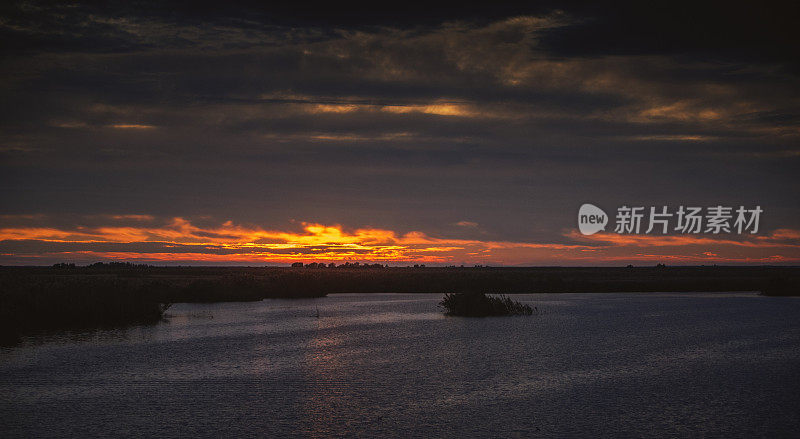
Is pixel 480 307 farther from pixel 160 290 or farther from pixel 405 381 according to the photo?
pixel 160 290

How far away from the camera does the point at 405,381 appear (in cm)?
1980

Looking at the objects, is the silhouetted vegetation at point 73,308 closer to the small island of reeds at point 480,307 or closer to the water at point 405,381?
the water at point 405,381

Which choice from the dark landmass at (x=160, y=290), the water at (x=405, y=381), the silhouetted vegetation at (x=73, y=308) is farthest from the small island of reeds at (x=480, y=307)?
the silhouetted vegetation at (x=73, y=308)

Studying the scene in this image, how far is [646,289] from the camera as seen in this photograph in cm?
8275

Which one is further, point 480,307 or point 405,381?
point 480,307

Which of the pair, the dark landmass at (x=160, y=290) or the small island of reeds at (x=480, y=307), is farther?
the small island of reeds at (x=480, y=307)

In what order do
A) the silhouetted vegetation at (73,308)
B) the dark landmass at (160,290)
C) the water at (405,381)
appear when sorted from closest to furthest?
the water at (405,381) → the silhouetted vegetation at (73,308) → the dark landmass at (160,290)

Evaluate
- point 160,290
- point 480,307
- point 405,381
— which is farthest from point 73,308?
point 480,307

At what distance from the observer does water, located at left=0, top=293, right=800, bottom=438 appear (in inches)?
583

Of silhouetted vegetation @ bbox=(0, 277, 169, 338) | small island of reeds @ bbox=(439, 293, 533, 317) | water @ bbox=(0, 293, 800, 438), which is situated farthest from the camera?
small island of reeds @ bbox=(439, 293, 533, 317)

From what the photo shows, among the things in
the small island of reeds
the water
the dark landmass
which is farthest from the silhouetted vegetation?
the small island of reeds

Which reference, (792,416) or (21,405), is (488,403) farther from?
(21,405)

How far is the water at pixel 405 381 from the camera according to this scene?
14797mm

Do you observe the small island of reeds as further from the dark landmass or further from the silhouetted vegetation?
the silhouetted vegetation
